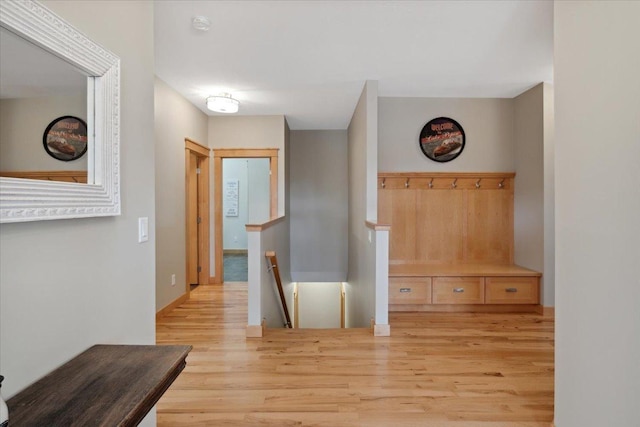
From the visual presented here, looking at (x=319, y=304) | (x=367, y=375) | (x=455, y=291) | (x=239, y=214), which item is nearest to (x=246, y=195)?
(x=239, y=214)

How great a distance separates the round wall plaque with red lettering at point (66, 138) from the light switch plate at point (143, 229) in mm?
490

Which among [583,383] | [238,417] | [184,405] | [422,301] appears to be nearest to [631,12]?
[583,383]

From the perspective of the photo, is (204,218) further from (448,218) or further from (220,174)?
(448,218)

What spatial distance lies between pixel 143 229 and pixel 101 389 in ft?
2.72

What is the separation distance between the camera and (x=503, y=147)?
174 inches

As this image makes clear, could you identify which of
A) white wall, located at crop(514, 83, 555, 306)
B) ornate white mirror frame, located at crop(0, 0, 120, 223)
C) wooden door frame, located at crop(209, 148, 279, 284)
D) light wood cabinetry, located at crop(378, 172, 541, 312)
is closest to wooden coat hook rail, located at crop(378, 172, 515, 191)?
light wood cabinetry, located at crop(378, 172, 541, 312)

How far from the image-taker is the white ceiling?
7.69ft

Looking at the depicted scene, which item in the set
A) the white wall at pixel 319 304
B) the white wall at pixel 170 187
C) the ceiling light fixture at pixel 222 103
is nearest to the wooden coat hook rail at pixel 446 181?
the ceiling light fixture at pixel 222 103

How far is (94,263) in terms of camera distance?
126 centimetres

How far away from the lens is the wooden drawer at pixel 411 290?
3.89m

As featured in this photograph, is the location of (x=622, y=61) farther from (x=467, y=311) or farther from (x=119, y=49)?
(x=467, y=311)

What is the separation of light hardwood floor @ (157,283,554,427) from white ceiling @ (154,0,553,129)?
265 centimetres

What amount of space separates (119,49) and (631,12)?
2043mm

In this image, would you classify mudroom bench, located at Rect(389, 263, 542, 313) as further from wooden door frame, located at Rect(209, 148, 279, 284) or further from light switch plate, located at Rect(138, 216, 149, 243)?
light switch plate, located at Rect(138, 216, 149, 243)
